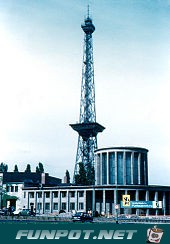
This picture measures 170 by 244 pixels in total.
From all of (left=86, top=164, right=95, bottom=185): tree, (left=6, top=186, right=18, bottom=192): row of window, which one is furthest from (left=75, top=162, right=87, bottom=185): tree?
(left=6, top=186, right=18, bottom=192): row of window

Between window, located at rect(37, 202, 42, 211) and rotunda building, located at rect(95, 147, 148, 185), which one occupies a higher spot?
rotunda building, located at rect(95, 147, 148, 185)

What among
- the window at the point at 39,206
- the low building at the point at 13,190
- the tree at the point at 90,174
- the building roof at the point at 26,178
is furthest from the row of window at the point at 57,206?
the tree at the point at 90,174

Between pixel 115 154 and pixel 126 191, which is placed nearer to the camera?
pixel 126 191

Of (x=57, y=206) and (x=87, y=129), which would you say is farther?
(x=87, y=129)

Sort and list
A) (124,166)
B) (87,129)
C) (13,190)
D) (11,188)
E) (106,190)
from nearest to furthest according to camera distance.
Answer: (106,190) < (124,166) < (13,190) < (11,188) < (87,129)

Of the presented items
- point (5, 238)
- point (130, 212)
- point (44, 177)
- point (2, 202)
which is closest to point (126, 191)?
point (130, 212)

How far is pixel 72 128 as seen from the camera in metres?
160

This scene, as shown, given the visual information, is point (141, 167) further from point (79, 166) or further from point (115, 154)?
point (79, 166)

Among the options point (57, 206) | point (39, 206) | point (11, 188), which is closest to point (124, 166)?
point (57, 206)

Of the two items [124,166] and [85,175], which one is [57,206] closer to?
[124,166]

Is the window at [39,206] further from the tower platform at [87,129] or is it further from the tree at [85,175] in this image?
the tower platform at [87,129]

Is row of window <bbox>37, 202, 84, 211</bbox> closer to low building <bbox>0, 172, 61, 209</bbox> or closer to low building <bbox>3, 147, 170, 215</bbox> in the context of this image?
low building <bbox>3, 147, 170, 215</bbox>

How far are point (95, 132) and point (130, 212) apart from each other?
1949 inches

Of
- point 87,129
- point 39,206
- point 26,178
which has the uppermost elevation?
point 87,129
